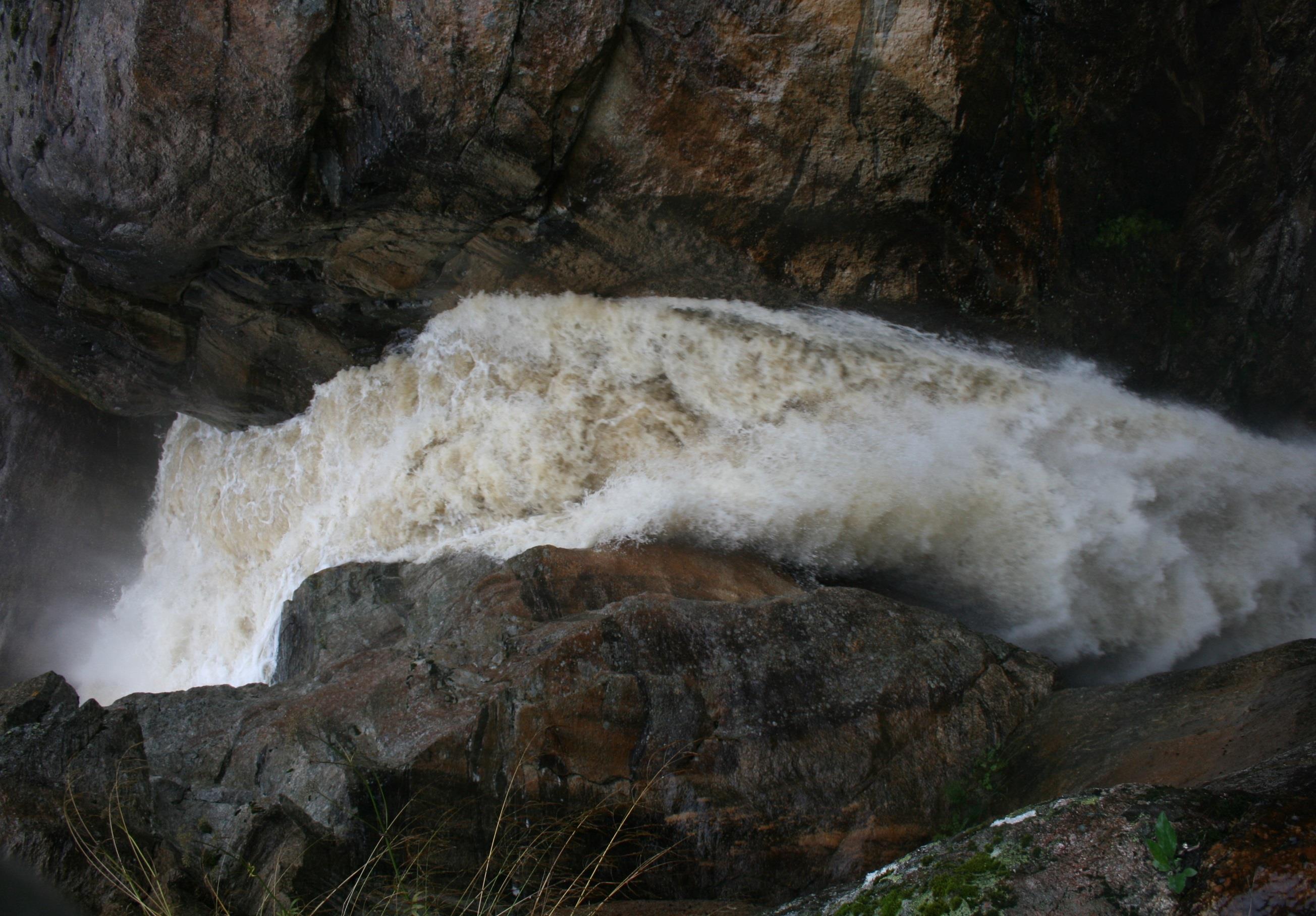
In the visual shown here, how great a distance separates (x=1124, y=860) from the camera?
223 cm

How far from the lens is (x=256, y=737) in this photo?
447cm

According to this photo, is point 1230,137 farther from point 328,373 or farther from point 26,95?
point 26,95

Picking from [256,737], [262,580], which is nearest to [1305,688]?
[256,737]

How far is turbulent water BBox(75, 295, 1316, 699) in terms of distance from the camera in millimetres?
5629

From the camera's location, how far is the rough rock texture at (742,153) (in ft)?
15.5

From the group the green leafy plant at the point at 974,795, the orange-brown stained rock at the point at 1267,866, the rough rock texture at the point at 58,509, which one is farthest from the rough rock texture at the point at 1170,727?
the rough rock texture at the point at 58,509

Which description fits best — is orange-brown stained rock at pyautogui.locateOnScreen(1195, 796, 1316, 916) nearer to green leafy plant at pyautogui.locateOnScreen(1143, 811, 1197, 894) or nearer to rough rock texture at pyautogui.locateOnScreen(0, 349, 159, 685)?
green leafy plant at pyautogui.locateOnScreen(1143, 811, 1197, 894)

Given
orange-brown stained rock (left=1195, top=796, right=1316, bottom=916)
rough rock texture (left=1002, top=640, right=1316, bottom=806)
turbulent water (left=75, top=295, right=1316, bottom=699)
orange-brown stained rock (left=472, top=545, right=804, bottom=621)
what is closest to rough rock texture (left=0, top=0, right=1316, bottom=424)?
turbulent water (left=75, top=295, right=1316, bottom=699)

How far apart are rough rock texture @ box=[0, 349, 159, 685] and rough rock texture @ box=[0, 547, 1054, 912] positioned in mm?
5564

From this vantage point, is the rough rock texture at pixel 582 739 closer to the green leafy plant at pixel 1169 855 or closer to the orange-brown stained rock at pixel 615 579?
the orange-brown stained rock at pixel 615 579

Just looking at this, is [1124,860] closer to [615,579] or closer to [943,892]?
[943,892]

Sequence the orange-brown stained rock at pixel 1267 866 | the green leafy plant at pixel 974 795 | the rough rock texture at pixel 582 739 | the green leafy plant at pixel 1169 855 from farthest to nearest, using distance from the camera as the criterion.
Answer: the green leafy plant at pixel 974 795
the rough rock texture at pixel 582 739
the green leafy plant at pixel 1169 855
the orange-brown stained rock at pixel 1267 866

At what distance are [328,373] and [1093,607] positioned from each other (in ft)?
20.2

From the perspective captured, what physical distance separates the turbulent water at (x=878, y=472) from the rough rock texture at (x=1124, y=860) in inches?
127
